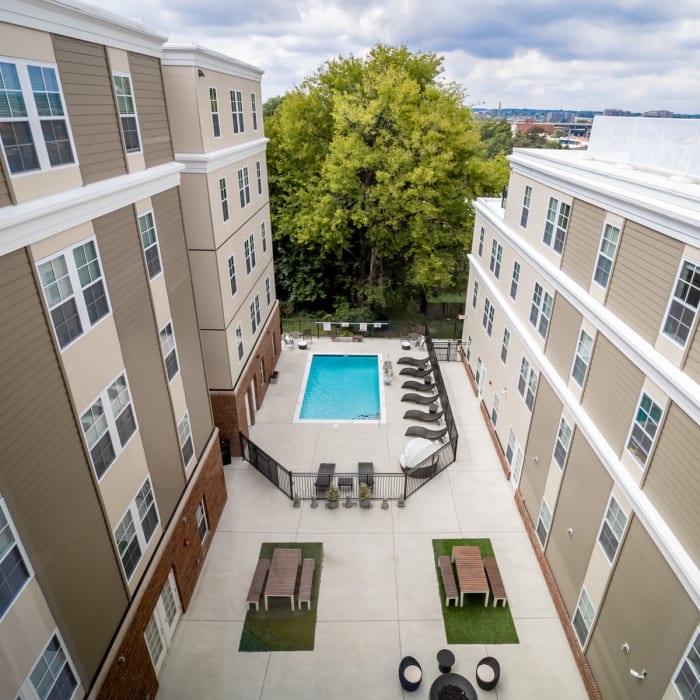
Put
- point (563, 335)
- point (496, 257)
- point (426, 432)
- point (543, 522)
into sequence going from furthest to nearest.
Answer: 1. point (496, 257)
2. point (426, 432)
3. point (543, 522)
4. point (563, 335)

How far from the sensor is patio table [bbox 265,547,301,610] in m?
12.8

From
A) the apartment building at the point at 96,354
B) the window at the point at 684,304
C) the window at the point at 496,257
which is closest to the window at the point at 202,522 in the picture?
the apartment building at the point at 96,354

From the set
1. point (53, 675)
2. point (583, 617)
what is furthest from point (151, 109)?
point (583, 617)

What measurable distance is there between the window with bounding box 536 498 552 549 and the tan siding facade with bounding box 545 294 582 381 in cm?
398

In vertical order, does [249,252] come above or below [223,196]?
below

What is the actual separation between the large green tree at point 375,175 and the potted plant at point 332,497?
15.3 metres

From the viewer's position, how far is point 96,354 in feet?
28.0

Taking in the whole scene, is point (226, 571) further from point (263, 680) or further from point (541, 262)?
point (541, 262)

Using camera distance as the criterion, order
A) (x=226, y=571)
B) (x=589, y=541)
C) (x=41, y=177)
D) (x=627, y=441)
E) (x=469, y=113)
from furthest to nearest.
Answer: (x=469, y=113), (x=226, y=571), (x=589, y=541), (x=627, y=441), (x=41, y=177)

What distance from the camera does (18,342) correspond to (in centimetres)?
665

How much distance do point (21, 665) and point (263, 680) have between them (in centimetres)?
631

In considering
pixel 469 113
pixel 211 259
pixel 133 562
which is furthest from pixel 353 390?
pixel 469 113

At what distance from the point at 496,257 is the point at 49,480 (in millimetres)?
17887

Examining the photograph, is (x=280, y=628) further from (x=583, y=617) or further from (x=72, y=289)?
(x=72, y=289)
